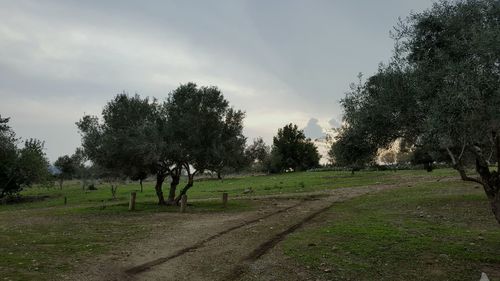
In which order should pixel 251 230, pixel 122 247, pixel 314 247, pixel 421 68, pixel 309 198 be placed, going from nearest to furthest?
pixel 421 68 → pixel 314 247 → pixel 122 247 → pixel 251 230 → pixel 309 198

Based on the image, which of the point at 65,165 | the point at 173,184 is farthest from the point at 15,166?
the point at 65,165

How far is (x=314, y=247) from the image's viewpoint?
58.6 feet

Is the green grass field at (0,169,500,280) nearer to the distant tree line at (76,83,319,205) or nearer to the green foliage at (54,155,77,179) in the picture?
the distant tree line at (76,83,319,205)

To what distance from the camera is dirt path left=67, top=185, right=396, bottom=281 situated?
14320mm

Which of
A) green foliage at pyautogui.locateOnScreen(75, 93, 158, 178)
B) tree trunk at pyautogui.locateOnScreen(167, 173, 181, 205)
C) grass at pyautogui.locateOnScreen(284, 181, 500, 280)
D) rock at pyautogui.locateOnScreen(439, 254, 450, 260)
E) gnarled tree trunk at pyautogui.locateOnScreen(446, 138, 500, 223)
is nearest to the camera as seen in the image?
grass at pyautogui.locateOnScreen(284, 181, 500, 280)

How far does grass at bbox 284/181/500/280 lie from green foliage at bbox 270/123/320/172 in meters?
85.8

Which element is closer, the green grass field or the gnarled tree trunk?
the green grass field

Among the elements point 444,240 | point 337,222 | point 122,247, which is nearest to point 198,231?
point 122,247

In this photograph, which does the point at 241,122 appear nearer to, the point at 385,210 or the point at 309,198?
the point at 309,198

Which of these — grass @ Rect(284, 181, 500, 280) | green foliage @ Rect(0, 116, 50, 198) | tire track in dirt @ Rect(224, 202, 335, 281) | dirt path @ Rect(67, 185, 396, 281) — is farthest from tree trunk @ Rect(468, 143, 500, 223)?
green foliage @ Rect(0, 116, 50, 198)

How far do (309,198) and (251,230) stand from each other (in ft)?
63.4

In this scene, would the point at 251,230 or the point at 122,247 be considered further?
the point at 251,230

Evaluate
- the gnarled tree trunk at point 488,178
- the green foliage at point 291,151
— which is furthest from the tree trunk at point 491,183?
the green foliage at point 291,151

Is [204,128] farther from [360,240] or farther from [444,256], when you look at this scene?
[444,256]
